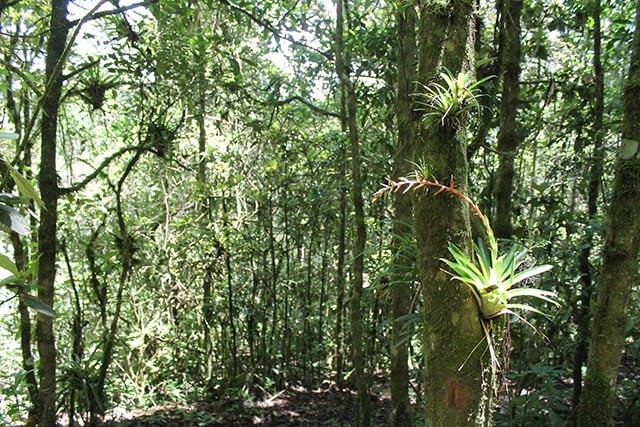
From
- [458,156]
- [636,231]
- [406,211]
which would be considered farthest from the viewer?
[406,211]

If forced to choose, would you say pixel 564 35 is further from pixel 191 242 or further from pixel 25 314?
pixel 25 314

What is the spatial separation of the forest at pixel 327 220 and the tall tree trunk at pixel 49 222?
0.01m

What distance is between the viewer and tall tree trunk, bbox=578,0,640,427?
2.13 metres

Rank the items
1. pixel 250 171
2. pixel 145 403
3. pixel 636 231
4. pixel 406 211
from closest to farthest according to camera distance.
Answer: pixel 636 231
pixel 406 211
pixel 145 403
pixel 250 171

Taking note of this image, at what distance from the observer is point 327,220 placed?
5234 millimetres

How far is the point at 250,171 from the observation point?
5.01 meters

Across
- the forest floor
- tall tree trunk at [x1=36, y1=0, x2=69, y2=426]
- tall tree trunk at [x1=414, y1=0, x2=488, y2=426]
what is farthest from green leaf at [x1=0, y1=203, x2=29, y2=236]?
the forest floor

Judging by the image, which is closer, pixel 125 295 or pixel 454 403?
pixel 454 403

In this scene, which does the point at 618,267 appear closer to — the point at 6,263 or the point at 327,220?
the point at 6,263

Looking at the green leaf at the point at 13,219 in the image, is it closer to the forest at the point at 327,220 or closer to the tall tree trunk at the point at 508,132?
the forest at the point at 327,220

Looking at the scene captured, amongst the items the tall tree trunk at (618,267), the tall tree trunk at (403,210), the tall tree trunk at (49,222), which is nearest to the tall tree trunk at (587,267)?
the tall tree trunk at (618,267)

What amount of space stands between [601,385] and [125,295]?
4.44 m

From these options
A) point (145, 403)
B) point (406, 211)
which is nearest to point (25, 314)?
point (145, 403)

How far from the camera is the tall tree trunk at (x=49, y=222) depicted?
252 centimetres
